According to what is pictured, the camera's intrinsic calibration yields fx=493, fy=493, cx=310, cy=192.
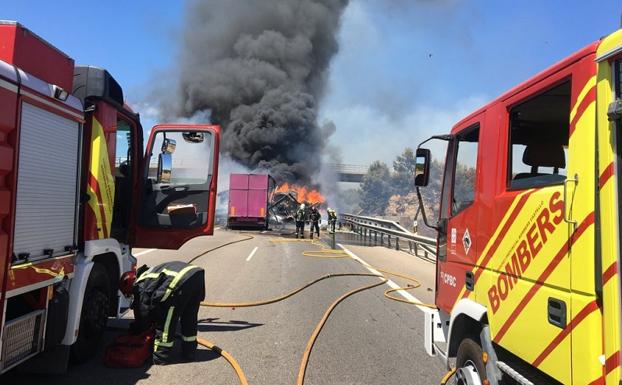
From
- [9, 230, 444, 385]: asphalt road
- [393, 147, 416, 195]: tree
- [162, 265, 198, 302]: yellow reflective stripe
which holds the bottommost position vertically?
[9, 230, 444, 385]: asphalt road

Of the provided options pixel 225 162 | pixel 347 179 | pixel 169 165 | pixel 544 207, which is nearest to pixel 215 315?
pixel 169 165

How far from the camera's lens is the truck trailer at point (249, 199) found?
25.4m

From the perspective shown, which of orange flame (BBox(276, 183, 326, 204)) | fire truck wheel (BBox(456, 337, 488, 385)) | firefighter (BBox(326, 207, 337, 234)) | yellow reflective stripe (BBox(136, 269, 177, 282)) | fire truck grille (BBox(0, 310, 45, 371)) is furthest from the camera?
orange flame (BBox(276, 183, 326, 204))

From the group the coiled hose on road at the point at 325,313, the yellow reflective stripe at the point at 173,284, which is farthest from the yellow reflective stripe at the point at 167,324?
the coiled hose on road at the point at 325,313

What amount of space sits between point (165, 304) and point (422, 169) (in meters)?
2.58

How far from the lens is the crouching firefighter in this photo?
4441 mm

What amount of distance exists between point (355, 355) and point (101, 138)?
3.08 metres

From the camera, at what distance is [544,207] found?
7.60 ft

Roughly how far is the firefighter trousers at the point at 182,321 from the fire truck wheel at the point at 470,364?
2509mm

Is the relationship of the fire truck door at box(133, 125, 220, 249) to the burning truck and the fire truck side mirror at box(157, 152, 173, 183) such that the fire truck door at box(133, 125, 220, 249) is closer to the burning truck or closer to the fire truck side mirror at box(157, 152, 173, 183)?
the fire truck side mirror at box(157, 152, 173, 183)

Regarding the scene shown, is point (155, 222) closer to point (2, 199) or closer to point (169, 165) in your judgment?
point (169, 165)

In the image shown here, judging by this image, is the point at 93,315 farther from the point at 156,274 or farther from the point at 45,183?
the point at 45,183

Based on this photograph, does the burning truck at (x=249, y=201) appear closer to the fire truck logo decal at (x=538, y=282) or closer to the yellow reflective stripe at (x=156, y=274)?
the yellow reflective stripe at (x=156, y=274)

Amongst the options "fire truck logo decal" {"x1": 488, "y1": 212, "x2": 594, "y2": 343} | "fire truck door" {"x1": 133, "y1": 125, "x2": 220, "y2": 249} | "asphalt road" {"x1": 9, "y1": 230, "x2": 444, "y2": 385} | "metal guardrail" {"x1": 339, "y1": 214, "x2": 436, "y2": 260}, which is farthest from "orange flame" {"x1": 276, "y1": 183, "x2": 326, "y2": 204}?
"fire truck logo decal" {"x1": 488, "y1": 212, "x2": 594, "y2": 343}
